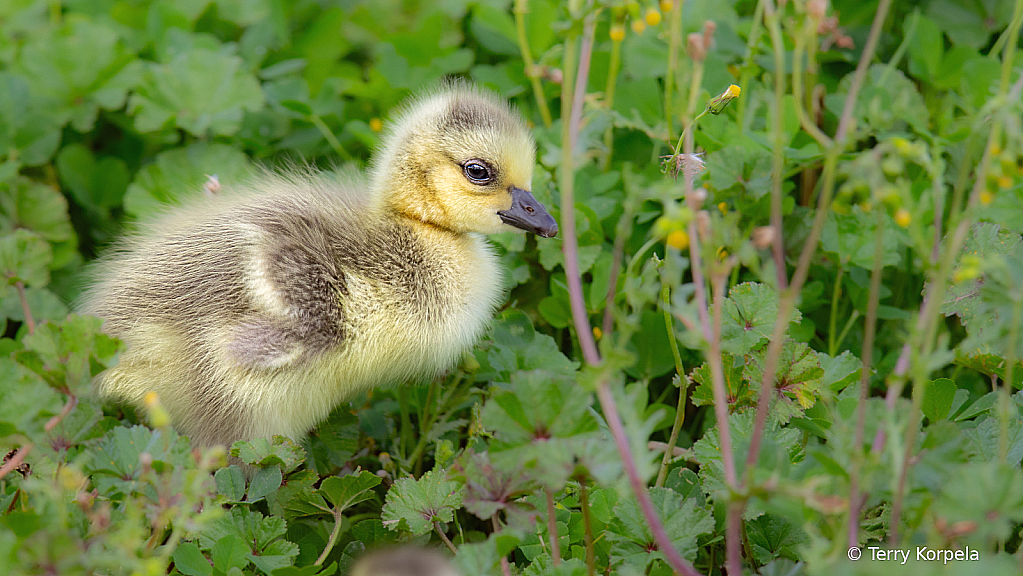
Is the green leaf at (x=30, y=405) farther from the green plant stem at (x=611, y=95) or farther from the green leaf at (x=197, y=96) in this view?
the green plant stem at (x=611, y=95)

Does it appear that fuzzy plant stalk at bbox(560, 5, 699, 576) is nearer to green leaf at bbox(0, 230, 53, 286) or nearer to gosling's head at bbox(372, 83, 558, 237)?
gosling's head at bbox(372, 83, 558, 237)

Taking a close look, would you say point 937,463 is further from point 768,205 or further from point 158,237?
point 158,237

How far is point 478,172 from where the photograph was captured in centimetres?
189

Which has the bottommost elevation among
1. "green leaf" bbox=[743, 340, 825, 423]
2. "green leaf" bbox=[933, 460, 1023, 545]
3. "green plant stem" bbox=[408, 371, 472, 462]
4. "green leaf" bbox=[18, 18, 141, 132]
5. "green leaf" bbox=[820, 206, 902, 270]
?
"green plant stem" bbox=[408, 371, 472, 462]

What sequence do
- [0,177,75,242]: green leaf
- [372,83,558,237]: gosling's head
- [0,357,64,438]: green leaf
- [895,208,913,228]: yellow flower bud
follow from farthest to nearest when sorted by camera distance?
1. [0,177,75,242]: green leaf
2. [372,83,558,237]: gosling's head
3. [0,357,64,438]: green leaf
4. [895,208,913,228]: yellow flower bud

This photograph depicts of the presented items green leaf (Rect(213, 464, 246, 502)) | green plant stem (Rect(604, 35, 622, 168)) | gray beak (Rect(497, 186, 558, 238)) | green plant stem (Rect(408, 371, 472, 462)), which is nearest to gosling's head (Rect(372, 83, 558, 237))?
gray beak (Rect(497, 186, 558, 238))

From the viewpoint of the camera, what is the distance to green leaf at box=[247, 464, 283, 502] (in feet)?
5.26

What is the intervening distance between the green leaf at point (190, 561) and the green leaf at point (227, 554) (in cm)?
3

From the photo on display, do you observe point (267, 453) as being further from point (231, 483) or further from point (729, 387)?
point (729, 387)

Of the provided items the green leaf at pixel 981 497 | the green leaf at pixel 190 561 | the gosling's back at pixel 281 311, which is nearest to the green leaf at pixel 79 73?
the gosling's back at pixel 281 311

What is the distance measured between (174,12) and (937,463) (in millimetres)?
2584

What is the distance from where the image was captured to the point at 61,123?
254 cm

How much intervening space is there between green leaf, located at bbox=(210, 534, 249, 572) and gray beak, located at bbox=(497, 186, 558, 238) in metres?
0.83

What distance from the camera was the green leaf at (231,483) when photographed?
1611mm
